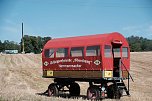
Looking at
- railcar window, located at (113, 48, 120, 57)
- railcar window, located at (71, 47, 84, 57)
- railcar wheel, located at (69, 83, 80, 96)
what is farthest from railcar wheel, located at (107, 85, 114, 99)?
railcar wheel, located at (69, 83, 80, 96)

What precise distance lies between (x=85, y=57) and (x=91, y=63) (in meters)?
0.54

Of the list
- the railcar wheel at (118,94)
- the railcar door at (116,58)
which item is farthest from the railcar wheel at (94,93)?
the railcar door at (116,58)

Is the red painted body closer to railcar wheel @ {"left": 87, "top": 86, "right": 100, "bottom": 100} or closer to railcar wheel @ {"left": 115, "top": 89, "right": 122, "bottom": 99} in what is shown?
railcar wheel @ {"left": 87, "top": 86, "right": 100, "bottom": 100}

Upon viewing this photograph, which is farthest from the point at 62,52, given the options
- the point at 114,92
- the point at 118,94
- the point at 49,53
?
the point at 118,94

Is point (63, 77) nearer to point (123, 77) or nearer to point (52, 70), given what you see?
Answer: point (52, 70)

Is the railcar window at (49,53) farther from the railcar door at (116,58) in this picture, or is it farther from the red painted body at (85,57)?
the railcar door at (116,58)

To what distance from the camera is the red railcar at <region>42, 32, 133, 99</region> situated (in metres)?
15.0

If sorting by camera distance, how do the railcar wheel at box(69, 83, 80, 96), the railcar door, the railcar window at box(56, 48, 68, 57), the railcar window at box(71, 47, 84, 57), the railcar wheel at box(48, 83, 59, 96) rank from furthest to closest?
the railcar wheel at box(69, 83, 80, 96)
the railcar wheel at box(48, 83, 59, 96)
the railcar window at box(56, 48, 68, 57)
the railcar window at box(71, 47, 84, 57)
the railcar door

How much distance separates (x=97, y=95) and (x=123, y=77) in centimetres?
192

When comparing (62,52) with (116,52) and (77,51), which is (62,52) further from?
(116,52)

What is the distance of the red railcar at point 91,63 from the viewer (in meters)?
15.0

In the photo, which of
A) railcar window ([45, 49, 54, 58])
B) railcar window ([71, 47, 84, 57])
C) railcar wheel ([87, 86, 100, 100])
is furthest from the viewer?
railcar window ([45, 49, 54, 58])

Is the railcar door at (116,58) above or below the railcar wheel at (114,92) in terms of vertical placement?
above

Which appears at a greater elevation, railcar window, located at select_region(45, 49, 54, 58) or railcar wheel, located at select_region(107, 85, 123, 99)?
railcar window, located at select_region(45, 49, 54, 58)
